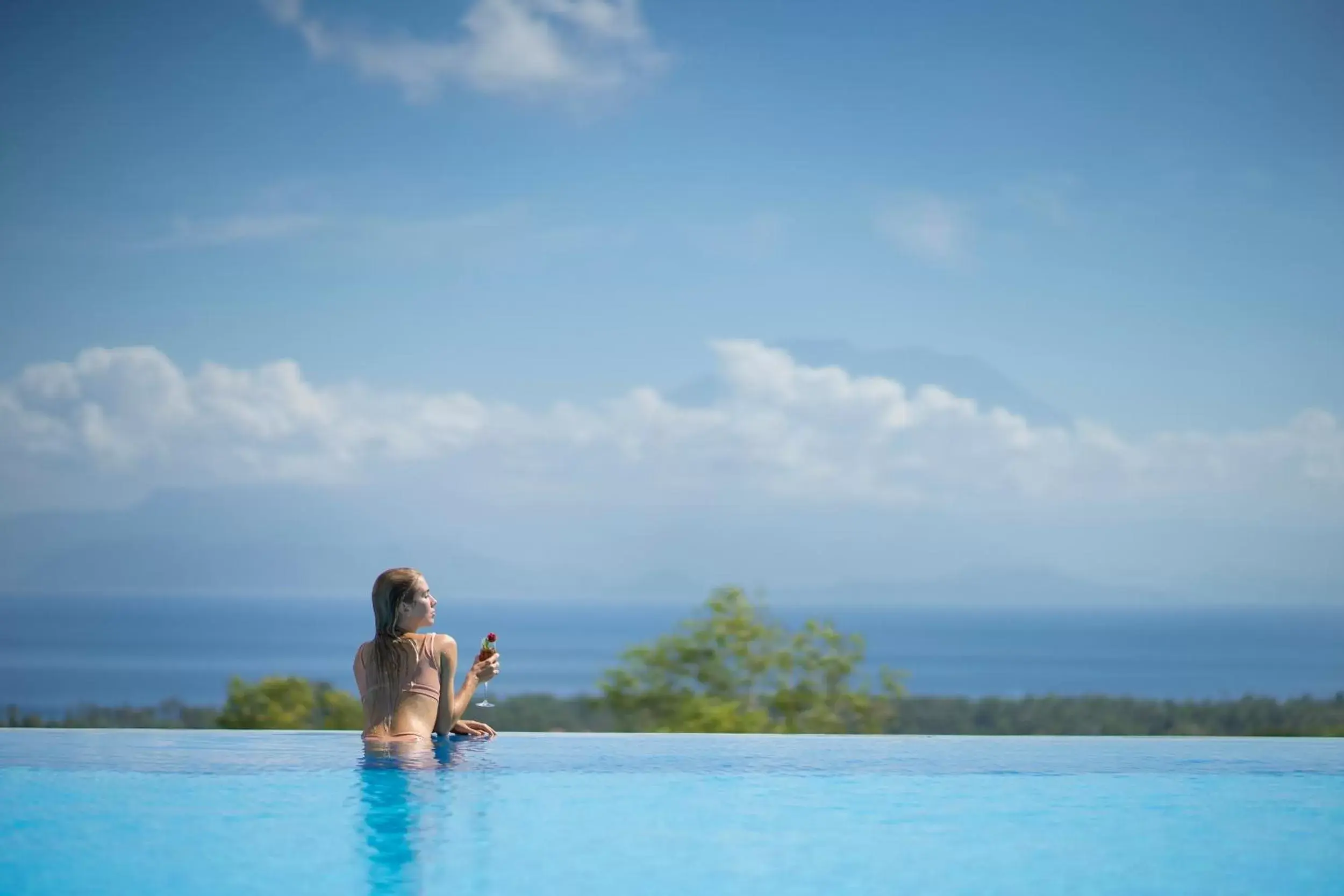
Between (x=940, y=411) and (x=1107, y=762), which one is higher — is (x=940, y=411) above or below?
above

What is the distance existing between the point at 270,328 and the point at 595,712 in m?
9.43

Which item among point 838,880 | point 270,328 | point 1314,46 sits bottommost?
point 838,880

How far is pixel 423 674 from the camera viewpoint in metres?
4.25

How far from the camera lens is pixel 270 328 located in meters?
15.2

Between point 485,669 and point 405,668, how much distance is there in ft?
0.97

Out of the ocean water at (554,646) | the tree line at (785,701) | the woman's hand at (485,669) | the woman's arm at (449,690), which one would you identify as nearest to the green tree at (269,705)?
the tree line at (785,701)

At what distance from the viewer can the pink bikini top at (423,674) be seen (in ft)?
13.8

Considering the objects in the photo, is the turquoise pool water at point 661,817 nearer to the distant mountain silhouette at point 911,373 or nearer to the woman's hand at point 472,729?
the woman's hand at point 472,729

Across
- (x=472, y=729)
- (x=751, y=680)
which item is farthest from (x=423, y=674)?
(x=751, y=680)

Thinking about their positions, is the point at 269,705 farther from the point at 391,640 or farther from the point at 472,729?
the point at 391,640

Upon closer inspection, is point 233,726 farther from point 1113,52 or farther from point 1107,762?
point 1113,52

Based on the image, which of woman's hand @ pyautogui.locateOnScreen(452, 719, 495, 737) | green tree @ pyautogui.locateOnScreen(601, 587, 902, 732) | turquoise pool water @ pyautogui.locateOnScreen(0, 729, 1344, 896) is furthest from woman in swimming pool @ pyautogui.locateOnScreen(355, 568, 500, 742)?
green tree @ pyautogui.locateOnScreen(601, 587, 902, 732)

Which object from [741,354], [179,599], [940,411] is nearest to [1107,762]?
[179,599]

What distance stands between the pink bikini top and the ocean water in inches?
148
